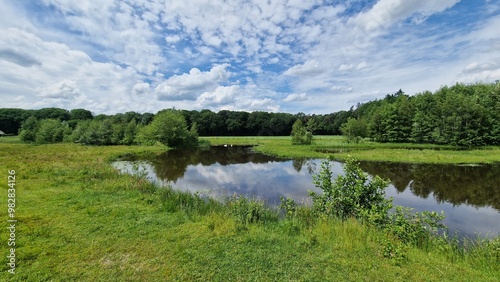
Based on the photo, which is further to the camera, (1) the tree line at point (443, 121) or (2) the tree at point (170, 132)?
(2) the tree at point (170, 132)

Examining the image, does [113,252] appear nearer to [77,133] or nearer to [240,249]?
[240,249]

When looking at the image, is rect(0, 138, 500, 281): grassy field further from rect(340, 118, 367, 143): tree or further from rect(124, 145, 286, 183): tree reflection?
rect(340, 118, 367, 143): tree

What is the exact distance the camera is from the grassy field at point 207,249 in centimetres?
500

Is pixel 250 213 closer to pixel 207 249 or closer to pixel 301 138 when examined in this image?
pixel 207 249

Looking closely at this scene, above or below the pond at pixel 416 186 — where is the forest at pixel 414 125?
above

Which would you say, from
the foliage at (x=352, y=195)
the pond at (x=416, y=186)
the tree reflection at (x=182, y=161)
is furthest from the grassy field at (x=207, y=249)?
the tree reflection at (x=182, y=161)

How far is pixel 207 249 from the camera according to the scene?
6078 mm

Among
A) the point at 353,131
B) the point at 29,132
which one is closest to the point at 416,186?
the point at 353,131

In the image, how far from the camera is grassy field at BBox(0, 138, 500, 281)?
5004mm

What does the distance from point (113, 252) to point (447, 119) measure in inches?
2191

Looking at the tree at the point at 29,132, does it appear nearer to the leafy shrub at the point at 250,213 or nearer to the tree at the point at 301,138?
the tree at the point at 301,138

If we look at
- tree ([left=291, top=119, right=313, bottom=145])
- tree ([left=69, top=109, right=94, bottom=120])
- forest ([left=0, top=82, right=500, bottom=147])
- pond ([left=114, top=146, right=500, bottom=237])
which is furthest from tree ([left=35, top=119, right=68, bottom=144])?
tree ([left=291, top=119, right=313, bottom=145])

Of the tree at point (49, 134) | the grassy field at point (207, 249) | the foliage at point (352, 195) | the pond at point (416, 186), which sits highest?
the tree at point (49, 134)

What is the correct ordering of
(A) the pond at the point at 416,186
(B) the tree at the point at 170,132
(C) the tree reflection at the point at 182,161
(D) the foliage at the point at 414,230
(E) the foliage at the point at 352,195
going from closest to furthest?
(D) the foliage at the point at 414,230 → (E) the foliage at the point at 352,195 → (A) the pond at the point at 416,186 → (C) the tree reflection at the point at 182,161 → (B) the tree at the point at 170,132
